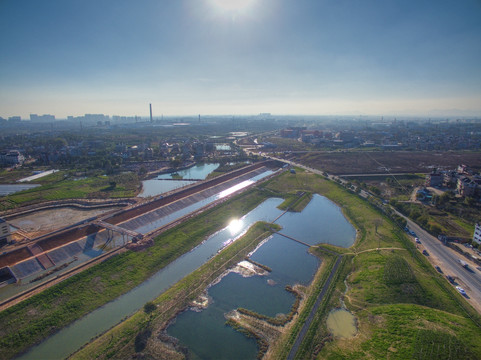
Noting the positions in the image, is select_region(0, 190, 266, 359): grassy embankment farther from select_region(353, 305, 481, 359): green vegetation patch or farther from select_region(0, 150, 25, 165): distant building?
select_region(0, 150, 25, 165): distant building

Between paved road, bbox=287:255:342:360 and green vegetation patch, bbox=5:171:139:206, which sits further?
green vegetation patch, bbox=5:171:139:206

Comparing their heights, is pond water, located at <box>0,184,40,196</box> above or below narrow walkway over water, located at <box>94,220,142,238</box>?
above

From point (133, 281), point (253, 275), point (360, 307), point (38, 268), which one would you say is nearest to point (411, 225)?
point (360, 307)

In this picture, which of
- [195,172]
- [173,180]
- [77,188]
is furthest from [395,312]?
[195,172]

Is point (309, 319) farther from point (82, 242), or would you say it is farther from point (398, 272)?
point (82, 242)

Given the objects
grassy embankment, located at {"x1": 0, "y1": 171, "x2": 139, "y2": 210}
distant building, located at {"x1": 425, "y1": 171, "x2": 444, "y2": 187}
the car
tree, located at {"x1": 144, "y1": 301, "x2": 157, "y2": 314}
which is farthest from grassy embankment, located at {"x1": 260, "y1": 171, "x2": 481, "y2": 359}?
grassy embankment, located at {"x1": 0, "y1": 171, "x2": 139, "y2": 210}

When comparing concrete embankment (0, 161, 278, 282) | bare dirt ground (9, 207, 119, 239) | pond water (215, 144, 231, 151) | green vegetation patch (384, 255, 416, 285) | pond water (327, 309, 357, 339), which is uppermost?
pond water (215, 144, 231, 151)

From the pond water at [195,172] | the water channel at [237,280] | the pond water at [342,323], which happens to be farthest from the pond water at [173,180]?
the pond water at [342,323]
